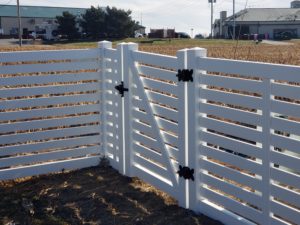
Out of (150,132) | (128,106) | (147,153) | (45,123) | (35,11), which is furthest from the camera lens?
(35,11)

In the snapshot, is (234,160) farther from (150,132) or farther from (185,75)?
(150,132)

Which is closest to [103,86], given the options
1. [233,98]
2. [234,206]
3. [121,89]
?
[121,89]

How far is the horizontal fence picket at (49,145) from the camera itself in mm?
6811

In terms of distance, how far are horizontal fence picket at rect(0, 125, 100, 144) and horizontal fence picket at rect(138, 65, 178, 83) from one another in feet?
4.75

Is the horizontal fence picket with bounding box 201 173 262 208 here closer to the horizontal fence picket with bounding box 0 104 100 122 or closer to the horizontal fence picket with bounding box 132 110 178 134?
the horizontal fence picket with bounding box 132 110 178 134

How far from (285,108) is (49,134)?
3.81 meters

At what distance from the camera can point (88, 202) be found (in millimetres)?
5926

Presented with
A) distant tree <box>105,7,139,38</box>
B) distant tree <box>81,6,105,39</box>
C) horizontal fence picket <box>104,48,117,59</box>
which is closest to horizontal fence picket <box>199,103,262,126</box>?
horizontal fence picket <box>104,48,117,59</box>

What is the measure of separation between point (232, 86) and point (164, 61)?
122 centimetres

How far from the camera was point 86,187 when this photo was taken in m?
6.49

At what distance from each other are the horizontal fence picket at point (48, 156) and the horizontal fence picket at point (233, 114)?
2.69 meters

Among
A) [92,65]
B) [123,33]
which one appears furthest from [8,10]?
[92,65]

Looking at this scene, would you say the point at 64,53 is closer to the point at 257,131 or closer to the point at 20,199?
the point at 20,199

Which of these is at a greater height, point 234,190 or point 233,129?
point 233,129
